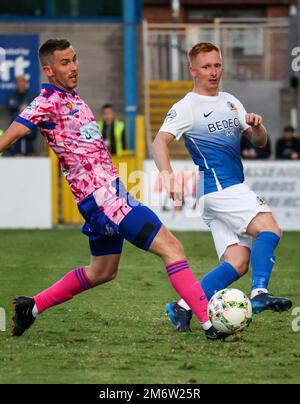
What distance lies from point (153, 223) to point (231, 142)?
1094 mm

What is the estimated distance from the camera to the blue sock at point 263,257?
324 inches

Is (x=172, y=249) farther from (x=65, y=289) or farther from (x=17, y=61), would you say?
(x=17, y=61)

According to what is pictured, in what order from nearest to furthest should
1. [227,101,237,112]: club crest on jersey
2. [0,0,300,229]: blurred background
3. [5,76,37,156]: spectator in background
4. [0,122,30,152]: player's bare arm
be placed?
1. [0,122,30,152]: player's bare arm
2. [227,101,237,112]: club crest on jersey
3. [5,76,37,156]: spectator in background
4. [0,0,300,229]: blurred background

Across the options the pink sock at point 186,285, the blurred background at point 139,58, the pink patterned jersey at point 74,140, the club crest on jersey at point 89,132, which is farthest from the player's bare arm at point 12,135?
the blurred background at point 139,58

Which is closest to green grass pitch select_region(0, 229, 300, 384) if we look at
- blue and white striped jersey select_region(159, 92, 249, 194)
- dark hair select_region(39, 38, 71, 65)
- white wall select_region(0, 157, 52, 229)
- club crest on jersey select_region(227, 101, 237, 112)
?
blue and white striped jersey select_region(159, 92, 249, 194)

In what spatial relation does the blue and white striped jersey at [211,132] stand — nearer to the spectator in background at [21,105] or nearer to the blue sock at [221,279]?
the blue sock at [221,279]

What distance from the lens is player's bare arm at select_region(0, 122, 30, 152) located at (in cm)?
755

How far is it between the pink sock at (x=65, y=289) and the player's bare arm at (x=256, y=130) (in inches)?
60.6

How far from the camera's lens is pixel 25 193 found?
1872 cm

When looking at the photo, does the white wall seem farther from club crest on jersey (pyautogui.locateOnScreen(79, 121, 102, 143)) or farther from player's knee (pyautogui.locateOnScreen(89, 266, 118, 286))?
club crest on jersey (pyautogui.locateOnScreen(79, 121, 102, 143))

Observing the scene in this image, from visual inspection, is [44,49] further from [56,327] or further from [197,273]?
[197,273]

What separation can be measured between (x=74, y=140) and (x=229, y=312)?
59.4 inches

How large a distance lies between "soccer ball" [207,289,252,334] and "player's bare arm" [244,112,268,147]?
4.04 feet

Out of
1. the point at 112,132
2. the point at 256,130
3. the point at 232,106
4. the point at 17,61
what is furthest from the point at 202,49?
the point at 17,61
